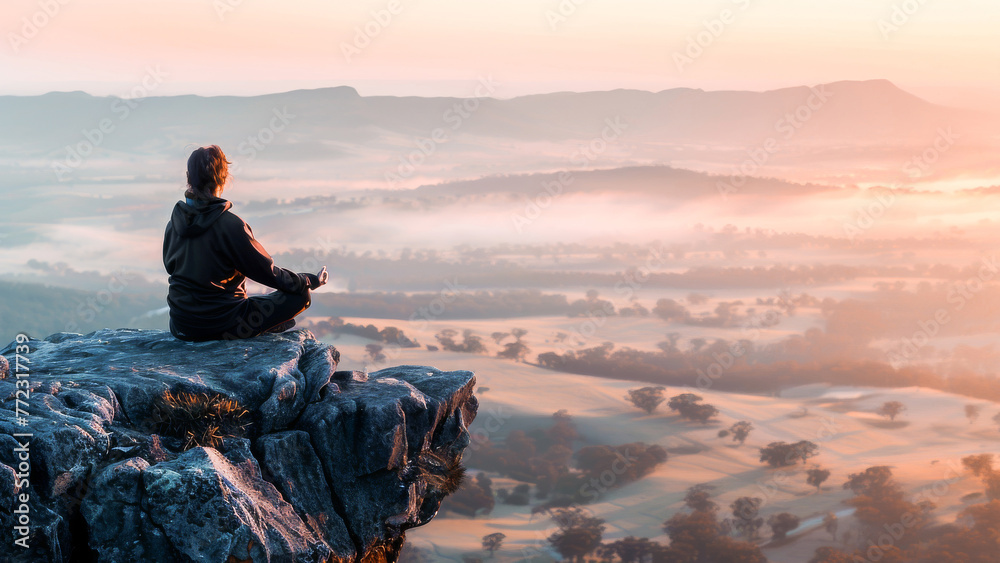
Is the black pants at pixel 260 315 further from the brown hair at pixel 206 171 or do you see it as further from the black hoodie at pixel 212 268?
the brown hair at pixel 206 171

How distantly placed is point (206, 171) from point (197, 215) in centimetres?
79

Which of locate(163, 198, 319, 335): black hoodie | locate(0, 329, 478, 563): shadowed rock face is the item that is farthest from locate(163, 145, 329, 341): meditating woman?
locate(0, 329, 478, 563): shadowed rock face

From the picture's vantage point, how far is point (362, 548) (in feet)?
38.6

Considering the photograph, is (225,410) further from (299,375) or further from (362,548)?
(362,548)

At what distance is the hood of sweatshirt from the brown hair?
0.16m

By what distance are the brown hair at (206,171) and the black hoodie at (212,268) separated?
0.68ft

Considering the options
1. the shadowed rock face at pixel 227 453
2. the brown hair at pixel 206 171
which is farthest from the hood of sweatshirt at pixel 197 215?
the shadowed rock face at pixel 227 453

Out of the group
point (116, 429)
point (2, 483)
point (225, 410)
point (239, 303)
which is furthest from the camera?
point (239, 303)

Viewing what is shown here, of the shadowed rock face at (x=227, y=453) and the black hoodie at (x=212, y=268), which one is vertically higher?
the black hoodie at (x=212, y=268)

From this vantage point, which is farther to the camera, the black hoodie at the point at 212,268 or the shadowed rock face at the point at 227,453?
the black hoodie at the point at 212,268

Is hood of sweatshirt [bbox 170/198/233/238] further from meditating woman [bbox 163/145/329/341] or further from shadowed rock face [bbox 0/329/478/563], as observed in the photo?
shadowed rock face [bbox 0/329/478/563]

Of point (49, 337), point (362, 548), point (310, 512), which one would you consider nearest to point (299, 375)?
point (310, 512)

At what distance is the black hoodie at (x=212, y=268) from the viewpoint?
11992 millimetres

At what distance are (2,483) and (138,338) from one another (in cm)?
574
